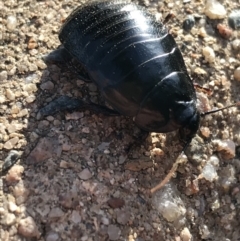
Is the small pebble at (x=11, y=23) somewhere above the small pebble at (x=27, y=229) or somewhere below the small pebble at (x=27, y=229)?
above

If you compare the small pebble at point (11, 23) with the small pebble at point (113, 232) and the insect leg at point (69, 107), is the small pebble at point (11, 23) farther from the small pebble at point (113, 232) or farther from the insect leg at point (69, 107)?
the small pebble at point (113, 232)

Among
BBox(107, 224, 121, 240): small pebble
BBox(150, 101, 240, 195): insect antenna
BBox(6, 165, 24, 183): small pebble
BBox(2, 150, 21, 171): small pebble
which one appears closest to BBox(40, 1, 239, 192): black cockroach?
BBox(150, 101, 240, 195): insect antenna

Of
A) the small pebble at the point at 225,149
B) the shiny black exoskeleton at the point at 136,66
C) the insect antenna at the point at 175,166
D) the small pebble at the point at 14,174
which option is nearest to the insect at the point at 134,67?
the shiny black exoskeleton at the point at 136,66

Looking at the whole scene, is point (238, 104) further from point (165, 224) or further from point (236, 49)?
point (165, 224)

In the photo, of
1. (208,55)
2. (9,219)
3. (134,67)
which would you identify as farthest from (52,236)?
(208,55)

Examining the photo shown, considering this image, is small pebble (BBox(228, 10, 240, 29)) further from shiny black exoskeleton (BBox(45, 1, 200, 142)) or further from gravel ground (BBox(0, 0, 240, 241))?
shiny black exoskeleton (BBox(45, 1, 200, 142))

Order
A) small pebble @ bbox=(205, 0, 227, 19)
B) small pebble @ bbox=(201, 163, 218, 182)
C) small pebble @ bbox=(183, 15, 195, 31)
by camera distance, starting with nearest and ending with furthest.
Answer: small pebble @ bbox=(201, 163, 218, 182)
small pebble @ bbox=(183, 15, 195, 31)
small pebble @ bbox=(205, 0, 227, 19)

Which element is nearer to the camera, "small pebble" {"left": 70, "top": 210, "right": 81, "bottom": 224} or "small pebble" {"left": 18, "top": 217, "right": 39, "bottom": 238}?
"small pebble" {"left": 18, "top": 217, "right": 39, "bottom": 238}
